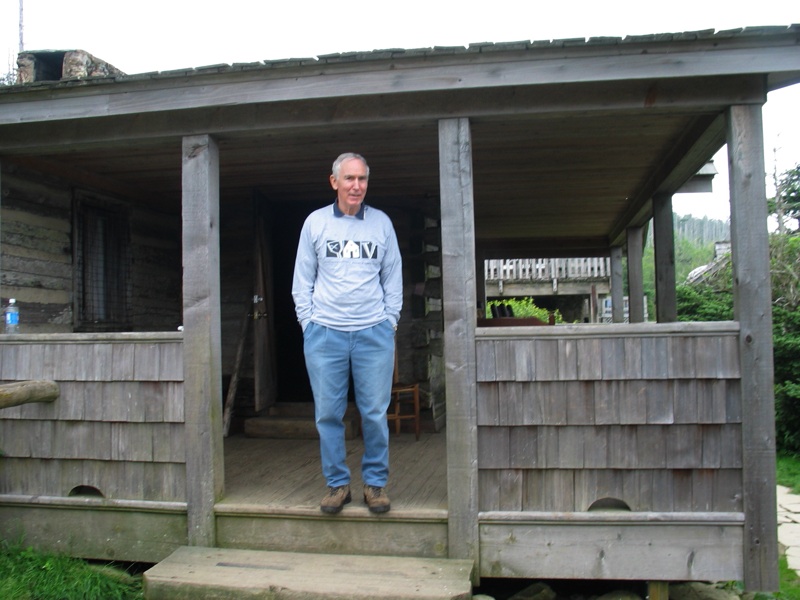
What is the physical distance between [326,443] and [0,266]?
2.60 meters

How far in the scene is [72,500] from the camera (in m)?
3.96

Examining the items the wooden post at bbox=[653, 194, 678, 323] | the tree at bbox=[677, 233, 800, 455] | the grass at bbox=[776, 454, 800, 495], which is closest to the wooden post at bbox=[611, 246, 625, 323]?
the tree at bbox=[677, 233, 800, 455]

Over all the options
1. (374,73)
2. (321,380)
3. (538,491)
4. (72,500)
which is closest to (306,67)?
(374,73)

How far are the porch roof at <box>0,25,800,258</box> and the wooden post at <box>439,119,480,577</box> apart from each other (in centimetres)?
43

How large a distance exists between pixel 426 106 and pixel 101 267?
3.43 meters

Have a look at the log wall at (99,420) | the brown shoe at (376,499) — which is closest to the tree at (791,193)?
the brown shoe at (376,499)

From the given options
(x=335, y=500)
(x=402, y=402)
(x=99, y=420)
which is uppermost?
(x=99, y=420)

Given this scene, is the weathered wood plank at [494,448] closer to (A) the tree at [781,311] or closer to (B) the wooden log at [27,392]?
(B) the wooden log at [27,392]

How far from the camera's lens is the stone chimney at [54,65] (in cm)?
517

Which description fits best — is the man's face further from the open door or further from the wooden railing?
the wooden railing

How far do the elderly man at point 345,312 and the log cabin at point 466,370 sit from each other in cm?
32

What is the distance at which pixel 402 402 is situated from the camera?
660 centimetres

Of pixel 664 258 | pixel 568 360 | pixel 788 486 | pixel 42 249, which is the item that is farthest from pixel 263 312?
pixel 788 486

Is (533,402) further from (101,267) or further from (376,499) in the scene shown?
(101,267)
